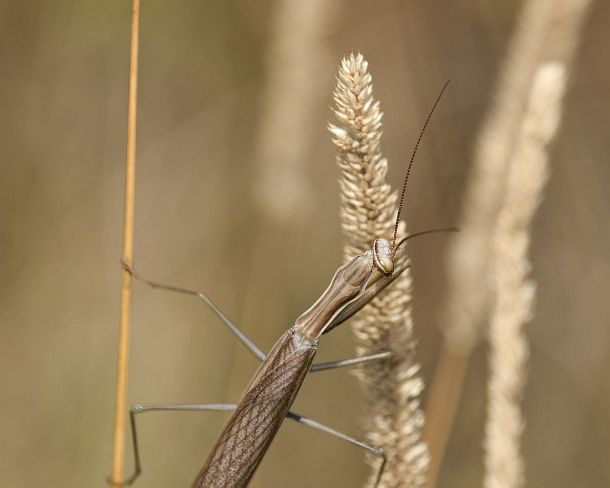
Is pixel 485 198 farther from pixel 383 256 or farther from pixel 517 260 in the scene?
pixel 383 256

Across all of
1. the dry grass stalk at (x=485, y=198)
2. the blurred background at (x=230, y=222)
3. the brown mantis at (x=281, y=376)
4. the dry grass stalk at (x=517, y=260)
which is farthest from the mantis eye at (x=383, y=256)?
the blurred background at (x=230, y=222)

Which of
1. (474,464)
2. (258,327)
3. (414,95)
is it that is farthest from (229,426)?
(414,95)

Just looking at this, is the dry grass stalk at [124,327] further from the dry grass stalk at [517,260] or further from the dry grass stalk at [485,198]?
the dry grass stalk at [485,198]

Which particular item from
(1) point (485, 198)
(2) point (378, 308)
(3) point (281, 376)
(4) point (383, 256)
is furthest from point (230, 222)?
(2) point (378, 308)

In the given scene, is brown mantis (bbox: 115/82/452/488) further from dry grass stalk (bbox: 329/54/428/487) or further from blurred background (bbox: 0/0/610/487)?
blurred background (bbox: 0/0/610/487)

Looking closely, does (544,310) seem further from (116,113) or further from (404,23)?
(116,113)

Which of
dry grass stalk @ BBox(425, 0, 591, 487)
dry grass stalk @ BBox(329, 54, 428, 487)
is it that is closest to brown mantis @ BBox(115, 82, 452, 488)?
dry grass stalk @ BBox(329, 54, 428, 487)
